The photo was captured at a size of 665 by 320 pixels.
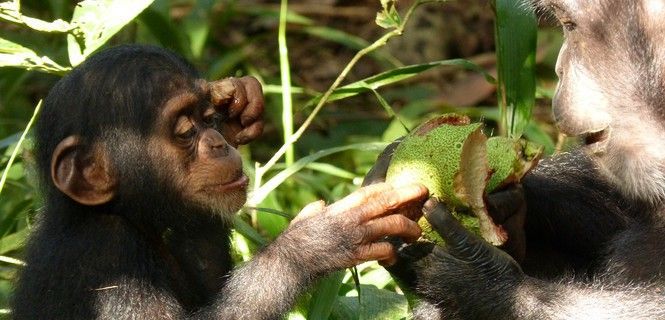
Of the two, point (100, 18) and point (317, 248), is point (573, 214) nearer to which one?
point (317, 248)

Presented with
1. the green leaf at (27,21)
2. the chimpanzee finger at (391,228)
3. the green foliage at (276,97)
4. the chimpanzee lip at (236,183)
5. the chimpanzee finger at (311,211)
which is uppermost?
the chimpanzee finger at (391,228)

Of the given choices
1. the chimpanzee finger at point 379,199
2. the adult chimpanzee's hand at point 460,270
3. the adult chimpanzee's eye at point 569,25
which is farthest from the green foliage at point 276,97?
the adult chimpanzee's eye at point 569,25

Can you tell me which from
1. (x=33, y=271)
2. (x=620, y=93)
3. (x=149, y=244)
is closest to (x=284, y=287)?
(x=149, y=244)

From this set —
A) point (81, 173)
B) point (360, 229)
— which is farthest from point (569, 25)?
point (81, 173)

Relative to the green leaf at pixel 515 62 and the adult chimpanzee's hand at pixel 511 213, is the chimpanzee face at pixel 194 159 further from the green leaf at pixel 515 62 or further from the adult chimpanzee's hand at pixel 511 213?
the green leaf at pixel 515 62

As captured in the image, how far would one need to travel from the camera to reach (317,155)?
6.34 m

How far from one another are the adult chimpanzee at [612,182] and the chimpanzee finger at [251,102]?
72cm

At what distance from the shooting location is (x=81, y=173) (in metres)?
5.02

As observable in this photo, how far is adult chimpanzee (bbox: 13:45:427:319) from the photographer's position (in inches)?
190

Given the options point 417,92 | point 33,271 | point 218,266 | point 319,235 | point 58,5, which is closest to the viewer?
point 319,235

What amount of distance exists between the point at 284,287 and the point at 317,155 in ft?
5.21

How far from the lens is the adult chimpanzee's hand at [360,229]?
4691 millimetres

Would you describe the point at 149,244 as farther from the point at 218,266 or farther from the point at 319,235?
the point at 319,235

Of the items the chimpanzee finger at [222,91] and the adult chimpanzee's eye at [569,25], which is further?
the chimpanzee finger at [222,91]
